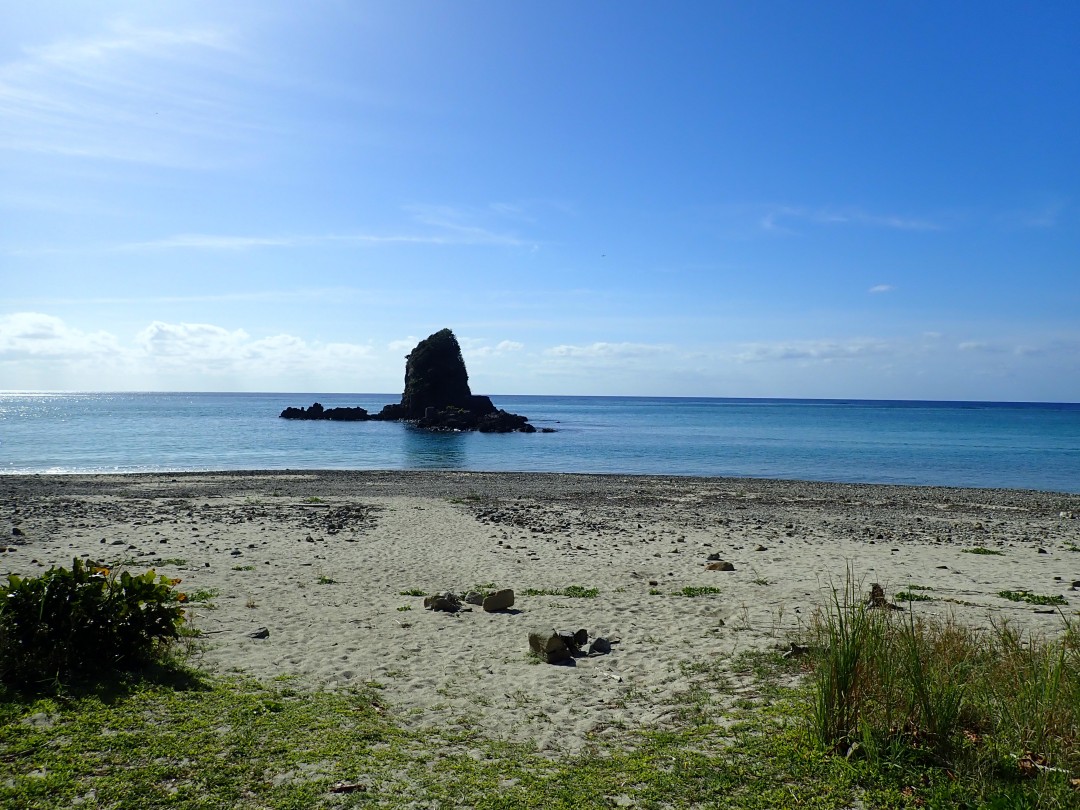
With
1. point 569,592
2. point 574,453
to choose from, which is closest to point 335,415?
point 574,453

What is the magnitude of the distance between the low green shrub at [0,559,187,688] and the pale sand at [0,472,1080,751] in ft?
3.24

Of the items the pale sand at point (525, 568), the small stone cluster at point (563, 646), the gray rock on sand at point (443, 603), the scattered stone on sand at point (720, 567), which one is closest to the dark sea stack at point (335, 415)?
the pale sand at point (525, 568)

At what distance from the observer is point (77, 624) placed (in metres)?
7.00

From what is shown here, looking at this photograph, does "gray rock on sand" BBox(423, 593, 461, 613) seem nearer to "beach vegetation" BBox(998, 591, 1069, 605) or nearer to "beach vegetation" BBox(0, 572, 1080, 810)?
"beach vegetation" BBox(0, 572, 1080, 810)

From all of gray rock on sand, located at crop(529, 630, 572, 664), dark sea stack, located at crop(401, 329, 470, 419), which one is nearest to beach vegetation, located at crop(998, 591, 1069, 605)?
gray rock on sand, located at crop(529, 630, 572, 664)

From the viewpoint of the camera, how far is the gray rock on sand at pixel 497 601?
37.0 feet

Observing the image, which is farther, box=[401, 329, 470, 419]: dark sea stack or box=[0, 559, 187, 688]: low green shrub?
box=[401, 329, 470, 419]: dark sea stack

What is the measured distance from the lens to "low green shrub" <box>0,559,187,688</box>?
265 inches

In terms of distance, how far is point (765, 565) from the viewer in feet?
51.1

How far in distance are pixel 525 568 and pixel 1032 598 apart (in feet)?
31.6

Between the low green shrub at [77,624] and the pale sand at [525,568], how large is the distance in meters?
0.99

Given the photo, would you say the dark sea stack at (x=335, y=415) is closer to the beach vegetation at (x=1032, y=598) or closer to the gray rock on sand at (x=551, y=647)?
the beach vegetation at (x=1032, y=598)

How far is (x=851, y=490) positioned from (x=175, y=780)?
33660mm

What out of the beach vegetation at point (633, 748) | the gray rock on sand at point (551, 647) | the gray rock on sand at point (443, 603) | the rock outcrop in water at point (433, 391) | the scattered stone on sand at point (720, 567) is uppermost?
the rock outcrop in water at point (433, 391)
